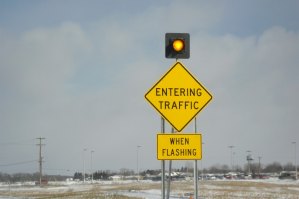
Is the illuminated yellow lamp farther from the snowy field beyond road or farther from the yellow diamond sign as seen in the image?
the snowy field beyond road

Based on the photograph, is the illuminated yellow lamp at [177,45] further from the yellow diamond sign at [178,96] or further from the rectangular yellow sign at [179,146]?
the rectangular yellow sign at [179,146]

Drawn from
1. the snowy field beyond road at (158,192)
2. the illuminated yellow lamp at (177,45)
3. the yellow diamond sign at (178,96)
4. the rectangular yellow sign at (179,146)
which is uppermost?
Result: the illuminated yellow lamp at (177,45)

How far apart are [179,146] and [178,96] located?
936 millimetres

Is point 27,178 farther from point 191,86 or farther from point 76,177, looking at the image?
point 191,86

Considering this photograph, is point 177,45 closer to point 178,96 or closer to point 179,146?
point 178,96

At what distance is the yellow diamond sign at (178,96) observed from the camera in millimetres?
9648

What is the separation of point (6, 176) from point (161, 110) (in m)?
186

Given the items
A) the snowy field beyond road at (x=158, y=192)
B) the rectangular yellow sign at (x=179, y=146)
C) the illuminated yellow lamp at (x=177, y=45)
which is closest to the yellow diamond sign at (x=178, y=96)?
the rectangular yellow sign at (x=179, y=146)

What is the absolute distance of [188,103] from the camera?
9734 mm

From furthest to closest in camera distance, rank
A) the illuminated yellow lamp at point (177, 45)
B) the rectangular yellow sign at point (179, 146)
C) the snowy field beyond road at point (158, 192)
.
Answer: the snowy field beyond road at point (158, 192), the illuminated yellow lamp at point (177, 45), the rectangular yellow sign at point (179, 146)

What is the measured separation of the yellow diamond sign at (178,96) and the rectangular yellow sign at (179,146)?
8.5 inches

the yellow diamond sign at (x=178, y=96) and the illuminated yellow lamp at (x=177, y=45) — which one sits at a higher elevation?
the illuminated yellow lamp at (x=177, y=45)

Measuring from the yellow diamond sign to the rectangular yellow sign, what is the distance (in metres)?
0.21

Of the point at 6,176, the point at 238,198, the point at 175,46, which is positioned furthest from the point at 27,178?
the point at 175,46
